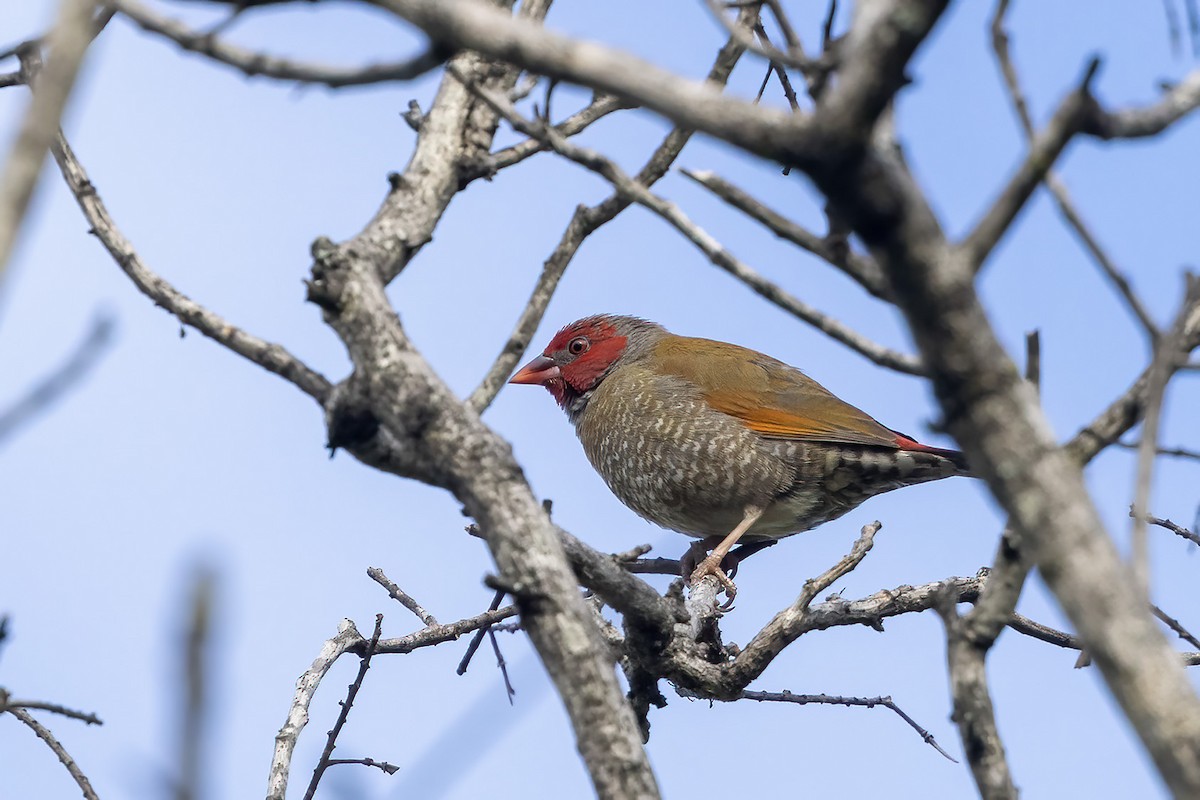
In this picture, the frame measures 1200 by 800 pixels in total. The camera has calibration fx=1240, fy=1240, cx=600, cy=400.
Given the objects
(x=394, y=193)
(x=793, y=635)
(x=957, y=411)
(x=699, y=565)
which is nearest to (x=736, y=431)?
(x=699, y=565)

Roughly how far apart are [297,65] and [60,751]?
2.72 m

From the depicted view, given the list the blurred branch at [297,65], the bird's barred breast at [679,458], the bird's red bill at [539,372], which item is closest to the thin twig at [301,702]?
the bird's barred breast at [679,458]

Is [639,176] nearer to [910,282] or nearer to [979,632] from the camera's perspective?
[979,632]

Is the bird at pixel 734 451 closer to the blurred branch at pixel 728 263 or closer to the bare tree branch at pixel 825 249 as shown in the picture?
the blurred branch at pixel 728 263

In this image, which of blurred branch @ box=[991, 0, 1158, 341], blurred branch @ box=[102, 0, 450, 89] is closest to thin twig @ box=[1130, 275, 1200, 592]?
blurred branch @ box=[991, 0, 1158, 341]

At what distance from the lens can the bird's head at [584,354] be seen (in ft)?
24.4

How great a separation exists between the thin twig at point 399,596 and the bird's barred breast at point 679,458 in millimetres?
1887

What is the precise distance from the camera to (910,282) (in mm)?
1755

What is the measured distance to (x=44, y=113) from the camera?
1368 millimetres

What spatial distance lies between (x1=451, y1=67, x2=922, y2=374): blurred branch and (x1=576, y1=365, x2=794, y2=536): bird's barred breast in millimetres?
3844

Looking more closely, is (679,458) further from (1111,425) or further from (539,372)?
(1111,425)

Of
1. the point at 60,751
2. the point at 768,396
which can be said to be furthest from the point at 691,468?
the point at 60,751

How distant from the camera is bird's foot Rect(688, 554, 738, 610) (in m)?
5.92

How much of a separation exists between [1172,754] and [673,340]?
5799mm
